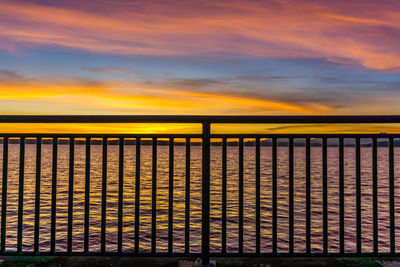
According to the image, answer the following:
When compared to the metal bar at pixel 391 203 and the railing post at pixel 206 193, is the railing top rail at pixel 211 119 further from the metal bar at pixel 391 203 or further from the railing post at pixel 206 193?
the metal bar at pixel 391 203

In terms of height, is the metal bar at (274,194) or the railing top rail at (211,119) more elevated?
the railing top rail at (211,119)

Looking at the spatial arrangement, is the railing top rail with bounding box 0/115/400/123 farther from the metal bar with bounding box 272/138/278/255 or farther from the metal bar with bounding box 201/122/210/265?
the metal bar with bounding box 272/138/278/255

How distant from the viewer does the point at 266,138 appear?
3.34m

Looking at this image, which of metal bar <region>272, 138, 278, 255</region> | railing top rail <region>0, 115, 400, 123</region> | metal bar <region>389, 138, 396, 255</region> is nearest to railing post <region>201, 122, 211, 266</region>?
railing top rail <region>0, 115, 400, 123</region>

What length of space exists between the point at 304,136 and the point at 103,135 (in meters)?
1.98

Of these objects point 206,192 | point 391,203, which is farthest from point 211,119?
point 391,203

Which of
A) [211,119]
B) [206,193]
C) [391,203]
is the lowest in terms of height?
[391,203]

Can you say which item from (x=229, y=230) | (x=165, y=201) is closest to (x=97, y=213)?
(x=165, y=201)

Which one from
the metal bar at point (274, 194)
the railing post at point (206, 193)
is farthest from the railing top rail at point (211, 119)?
the metal bar at point (274, 194)

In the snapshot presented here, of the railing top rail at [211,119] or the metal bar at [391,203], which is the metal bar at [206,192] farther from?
the metal bar at [391,203]

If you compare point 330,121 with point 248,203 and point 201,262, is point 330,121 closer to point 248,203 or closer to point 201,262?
point 201,262

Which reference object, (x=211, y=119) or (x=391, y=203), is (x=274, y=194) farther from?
(x=391, y=203)

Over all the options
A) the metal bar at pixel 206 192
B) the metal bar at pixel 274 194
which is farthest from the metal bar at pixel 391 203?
the metal bar at pixel 206 192

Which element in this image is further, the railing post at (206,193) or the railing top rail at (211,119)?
the railing post at (206,193)
